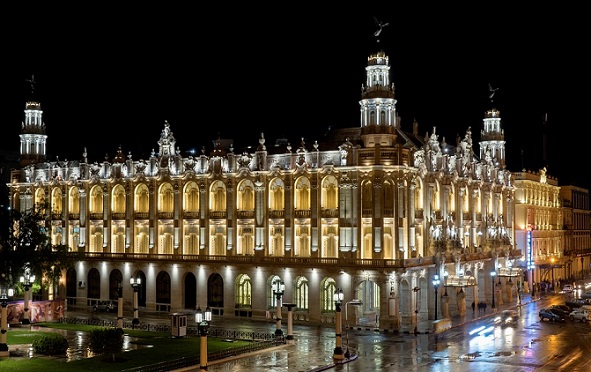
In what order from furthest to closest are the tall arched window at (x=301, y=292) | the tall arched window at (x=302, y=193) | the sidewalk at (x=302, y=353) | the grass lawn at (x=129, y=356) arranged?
1. the tall arched window at (x=302, y=193)
2. the tall arched window at (x=301, y=292)
3. the sidewalk at (x=302, y=353)
4. the grass lawn at (x=129, y=356)

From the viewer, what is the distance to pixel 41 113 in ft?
351

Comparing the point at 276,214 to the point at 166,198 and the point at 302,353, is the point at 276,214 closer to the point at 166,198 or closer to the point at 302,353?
the point at 166,198

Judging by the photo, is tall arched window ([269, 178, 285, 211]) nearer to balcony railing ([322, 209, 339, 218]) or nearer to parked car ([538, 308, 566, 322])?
balcony railing ([322, 209, 339, 218])

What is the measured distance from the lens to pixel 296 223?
8256cm

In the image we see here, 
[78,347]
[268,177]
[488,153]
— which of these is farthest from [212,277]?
[488,153]

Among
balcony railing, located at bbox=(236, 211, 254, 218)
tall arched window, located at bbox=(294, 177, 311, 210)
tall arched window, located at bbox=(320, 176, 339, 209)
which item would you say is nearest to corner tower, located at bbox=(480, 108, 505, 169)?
tall arched window, located at bbox=(320, 176, 339, 209)

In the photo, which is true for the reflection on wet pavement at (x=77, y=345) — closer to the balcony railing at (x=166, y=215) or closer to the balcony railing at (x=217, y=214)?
the balcony railing at (x=166, y=215)

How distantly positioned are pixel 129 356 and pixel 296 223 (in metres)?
28.9

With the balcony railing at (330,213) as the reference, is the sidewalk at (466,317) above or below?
below

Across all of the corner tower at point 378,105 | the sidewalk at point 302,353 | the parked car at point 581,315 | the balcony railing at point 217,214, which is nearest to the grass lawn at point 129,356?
the sidewalk at point 302,353

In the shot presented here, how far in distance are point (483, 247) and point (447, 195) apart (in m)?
13.0

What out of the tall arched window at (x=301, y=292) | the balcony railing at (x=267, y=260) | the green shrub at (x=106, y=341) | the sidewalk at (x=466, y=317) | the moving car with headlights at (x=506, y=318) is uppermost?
the balcony railing at (x=267, y=260)

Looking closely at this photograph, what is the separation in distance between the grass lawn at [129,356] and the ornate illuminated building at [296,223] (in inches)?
594

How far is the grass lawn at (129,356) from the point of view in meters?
Answer: 52.9
